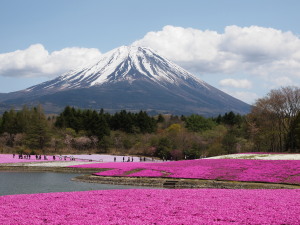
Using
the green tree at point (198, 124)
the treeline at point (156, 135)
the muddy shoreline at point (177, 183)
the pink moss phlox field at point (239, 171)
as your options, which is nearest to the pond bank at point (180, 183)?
the muddy shoreline at point (177, 183)

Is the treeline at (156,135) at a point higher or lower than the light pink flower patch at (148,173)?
higher

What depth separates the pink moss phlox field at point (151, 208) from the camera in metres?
16.2

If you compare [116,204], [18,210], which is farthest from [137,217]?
[18,210]

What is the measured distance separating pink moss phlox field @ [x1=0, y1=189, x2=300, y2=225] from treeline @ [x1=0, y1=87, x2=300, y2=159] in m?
49.9

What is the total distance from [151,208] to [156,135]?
86.1 m

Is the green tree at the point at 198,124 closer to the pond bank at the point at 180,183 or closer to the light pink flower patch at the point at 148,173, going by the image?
the light pink flower patch at the point at 148,173

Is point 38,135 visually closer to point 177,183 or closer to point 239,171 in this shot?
point 177,183

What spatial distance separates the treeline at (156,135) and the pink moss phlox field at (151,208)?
49932 millimetres

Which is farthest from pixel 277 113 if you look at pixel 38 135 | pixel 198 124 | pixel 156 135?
pixel 38 135

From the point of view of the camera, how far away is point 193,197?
23609 millimetres

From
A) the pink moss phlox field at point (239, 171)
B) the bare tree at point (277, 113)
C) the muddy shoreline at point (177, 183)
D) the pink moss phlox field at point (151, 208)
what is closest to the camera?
the pink moss phlox field at point (151, 208)

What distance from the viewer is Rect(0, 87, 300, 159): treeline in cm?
7412

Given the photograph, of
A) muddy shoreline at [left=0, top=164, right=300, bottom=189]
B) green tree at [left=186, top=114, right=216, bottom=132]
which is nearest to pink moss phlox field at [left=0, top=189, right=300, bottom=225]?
muddy shoreline at [left=0, top=164, right=300, bottom=189]

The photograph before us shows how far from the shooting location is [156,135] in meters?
105
